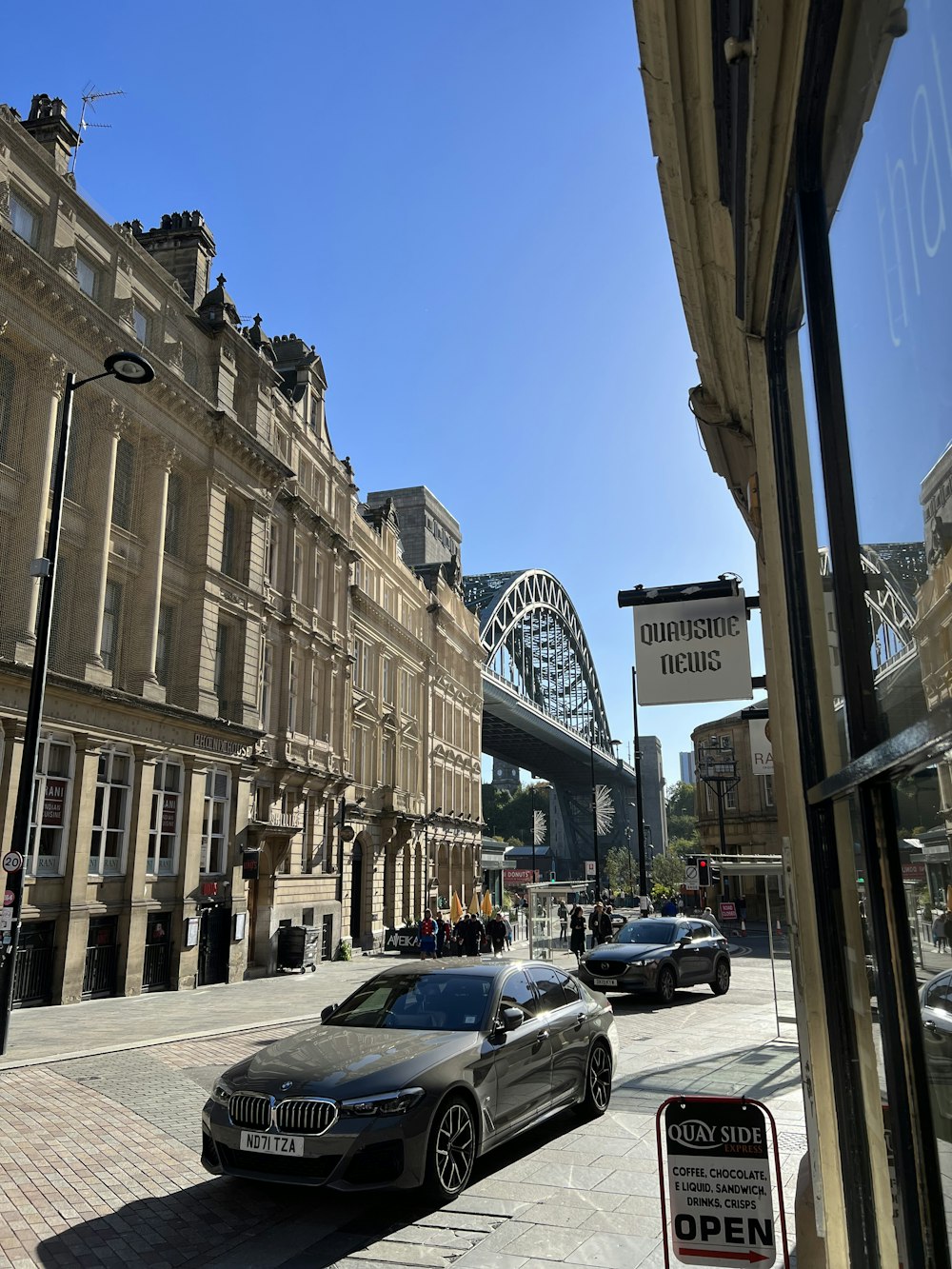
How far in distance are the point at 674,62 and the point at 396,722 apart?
42639 mm

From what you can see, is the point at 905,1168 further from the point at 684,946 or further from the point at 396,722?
the point at 396,722

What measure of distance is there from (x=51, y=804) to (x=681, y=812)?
16124cm

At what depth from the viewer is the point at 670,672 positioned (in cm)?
763

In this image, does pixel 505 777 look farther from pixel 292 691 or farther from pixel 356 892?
pixel 292 691

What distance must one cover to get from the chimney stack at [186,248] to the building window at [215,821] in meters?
14.5

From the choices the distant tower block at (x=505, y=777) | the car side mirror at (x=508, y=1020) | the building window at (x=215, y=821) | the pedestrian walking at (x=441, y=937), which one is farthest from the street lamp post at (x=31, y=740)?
the distant tower block at (x=505, y=777)

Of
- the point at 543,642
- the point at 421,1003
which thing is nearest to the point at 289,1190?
the point at 421,1003

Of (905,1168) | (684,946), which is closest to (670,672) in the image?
(905,1168)

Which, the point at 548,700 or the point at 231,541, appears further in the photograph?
the point at 548,700

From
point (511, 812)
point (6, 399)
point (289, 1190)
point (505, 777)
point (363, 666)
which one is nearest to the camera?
point (289, 1190)

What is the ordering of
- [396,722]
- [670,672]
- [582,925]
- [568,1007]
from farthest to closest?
1. [396,722]
2. [582,925]
3. [568,1007]
4. [670,672]

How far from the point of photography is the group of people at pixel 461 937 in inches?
1104

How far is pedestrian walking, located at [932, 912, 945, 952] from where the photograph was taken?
1.84 m

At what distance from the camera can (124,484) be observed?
2434 cm
